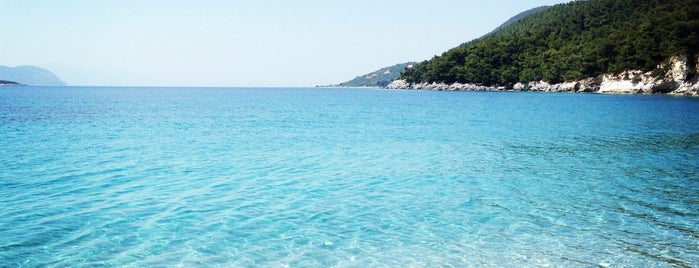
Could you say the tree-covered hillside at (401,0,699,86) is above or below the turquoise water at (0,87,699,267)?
above

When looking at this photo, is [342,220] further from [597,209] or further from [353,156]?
[353,156]

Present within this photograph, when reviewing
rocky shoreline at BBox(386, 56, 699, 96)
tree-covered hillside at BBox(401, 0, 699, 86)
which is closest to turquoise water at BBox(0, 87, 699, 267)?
rocky shoreline at BBox(386, 56, 699, 96)

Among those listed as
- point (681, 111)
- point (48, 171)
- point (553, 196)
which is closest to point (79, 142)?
point (48, 171)

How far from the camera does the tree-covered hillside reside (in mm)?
95513

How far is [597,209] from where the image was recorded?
44.8ft

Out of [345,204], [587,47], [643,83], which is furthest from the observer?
[587,47]

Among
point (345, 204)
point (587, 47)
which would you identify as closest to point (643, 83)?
point (587, 47)

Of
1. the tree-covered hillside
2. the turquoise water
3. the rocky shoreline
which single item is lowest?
the turquoise water

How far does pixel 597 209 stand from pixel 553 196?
5.82 feet

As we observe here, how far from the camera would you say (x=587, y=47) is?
417 feet

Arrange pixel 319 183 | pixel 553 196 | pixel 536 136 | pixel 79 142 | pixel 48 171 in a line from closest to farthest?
1. pixel 553 196
2. pixel 319 183
3. pixel 48 171
4. pixel 79 142
5. pixel 536 136

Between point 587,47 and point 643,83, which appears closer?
point 643,83

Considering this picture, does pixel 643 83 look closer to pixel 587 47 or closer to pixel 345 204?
pixel 587 47

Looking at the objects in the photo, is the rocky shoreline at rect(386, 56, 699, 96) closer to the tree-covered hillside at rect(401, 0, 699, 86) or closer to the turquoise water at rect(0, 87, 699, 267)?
the tree-covered hillside at rect(401, 0, 699, 86)
